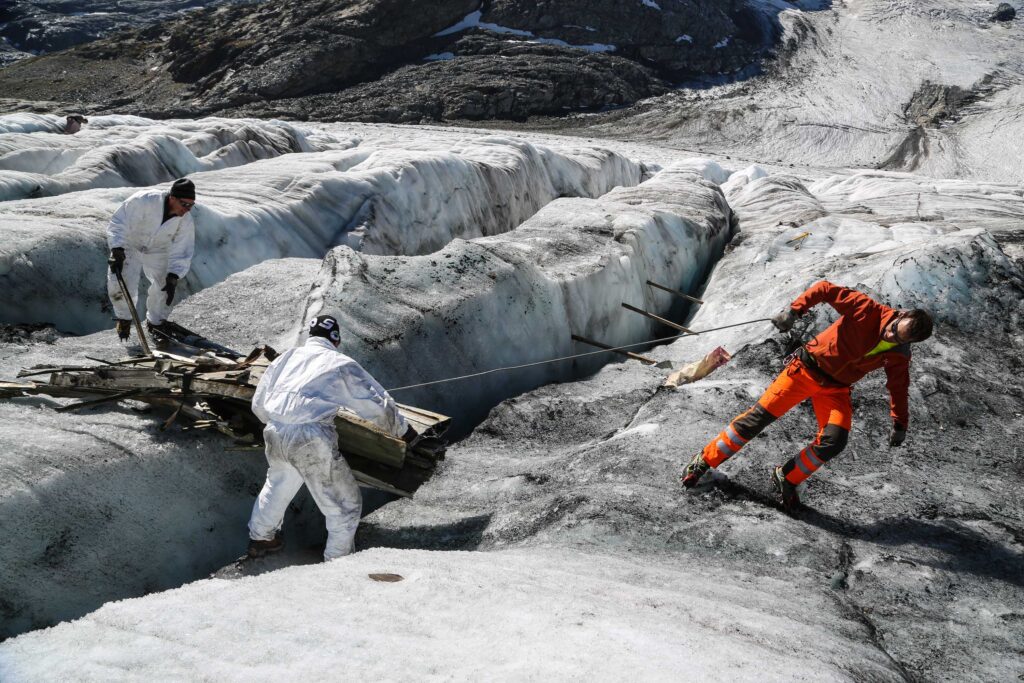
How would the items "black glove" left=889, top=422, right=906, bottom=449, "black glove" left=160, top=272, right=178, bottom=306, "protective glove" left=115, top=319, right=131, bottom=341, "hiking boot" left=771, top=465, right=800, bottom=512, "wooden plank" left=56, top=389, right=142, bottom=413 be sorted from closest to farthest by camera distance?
"hiking boot" left=771, top=465, right=800, bottom=512 → "black glove" left=889, top=422, right=906, bottom=449 → "wooden plank" left=56, top=389, right=142, bottom=413 → "protective glove" left=115, top=319, right=131, bottom=341 → "black glove" left=160, top=272, right=178, bottom=306

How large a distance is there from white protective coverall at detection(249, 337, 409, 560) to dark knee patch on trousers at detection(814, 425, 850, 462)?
8.18 ft

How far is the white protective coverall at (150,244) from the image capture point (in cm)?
677

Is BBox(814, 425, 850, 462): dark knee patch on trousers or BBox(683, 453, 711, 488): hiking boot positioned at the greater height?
BBox(814, 425, 850, 462): dark knee patch on trousers

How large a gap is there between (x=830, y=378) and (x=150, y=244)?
18.8 feet

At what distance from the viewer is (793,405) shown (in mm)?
4891

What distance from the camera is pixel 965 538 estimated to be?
458 centimetres

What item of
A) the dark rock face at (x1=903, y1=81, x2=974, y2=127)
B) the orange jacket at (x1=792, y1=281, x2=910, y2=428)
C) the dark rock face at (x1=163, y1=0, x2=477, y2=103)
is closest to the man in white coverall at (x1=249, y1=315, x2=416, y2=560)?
the orange jacket at (x1=792, y1=281, x2=910, y2=428)

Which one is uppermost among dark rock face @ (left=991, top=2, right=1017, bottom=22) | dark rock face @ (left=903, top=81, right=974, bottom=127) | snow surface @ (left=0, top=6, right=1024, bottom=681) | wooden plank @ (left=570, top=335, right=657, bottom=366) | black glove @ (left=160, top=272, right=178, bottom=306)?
dark rock face @ (left=991, top=2, right=1017, bottom=22)

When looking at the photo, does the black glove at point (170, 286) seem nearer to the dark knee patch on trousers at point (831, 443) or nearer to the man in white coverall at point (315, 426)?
the man in white coverall at point (315, 426)

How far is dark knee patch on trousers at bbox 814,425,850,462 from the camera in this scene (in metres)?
4.63

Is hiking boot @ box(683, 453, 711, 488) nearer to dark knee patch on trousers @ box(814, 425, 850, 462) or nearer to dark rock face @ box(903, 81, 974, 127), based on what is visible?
dark knee patch on trousers @ box(814, 425, 850, 462)

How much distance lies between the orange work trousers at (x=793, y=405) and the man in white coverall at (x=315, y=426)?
2012 millimetres

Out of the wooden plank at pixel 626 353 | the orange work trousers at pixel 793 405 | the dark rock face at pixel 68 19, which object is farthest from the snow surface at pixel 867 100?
the dark rock face at pixel 68 19

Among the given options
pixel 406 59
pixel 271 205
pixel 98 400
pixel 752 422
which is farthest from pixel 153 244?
pixel 406 59
